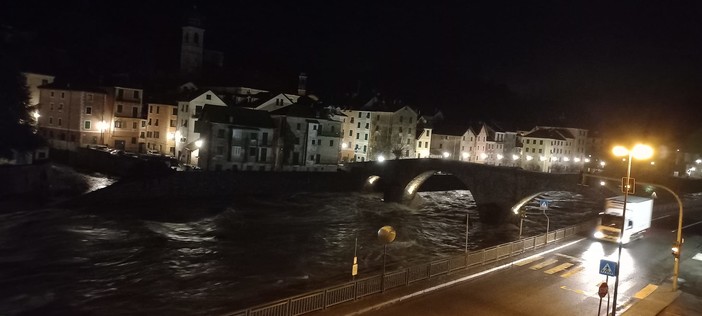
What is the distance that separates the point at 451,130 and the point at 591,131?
4261 cm

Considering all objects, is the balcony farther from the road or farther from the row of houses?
the road

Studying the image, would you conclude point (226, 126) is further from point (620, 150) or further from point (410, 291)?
point (620, 150)

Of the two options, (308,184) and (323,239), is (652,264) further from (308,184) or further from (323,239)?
(308,184)

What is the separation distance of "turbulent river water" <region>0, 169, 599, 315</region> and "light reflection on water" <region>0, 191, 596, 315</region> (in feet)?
0.23

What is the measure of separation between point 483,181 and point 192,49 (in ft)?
213

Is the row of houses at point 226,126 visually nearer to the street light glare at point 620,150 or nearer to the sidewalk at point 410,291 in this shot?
the sidewalk at point 410,291

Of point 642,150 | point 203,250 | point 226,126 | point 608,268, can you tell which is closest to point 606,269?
point 608,268

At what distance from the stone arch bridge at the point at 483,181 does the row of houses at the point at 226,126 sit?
429 inches

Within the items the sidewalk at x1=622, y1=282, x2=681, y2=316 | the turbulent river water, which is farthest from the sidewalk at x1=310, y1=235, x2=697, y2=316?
the turbulent river water

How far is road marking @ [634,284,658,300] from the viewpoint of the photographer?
21984mm

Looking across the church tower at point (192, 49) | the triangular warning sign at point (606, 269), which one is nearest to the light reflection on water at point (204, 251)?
the triangular warning sign at point (606, 269)

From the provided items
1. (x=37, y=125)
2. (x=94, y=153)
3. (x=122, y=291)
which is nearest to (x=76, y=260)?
(x=122, y=291)

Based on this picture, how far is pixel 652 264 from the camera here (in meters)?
28.2

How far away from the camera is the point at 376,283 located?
63.8 feet
